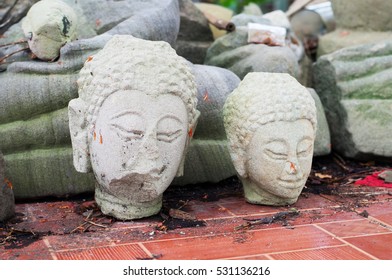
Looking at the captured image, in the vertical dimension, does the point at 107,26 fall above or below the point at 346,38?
above

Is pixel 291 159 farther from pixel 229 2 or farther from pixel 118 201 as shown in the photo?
pixel 229 2

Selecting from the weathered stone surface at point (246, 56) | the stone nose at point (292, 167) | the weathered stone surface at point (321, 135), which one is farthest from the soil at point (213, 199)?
the weathered stone surface at point (246, 56)

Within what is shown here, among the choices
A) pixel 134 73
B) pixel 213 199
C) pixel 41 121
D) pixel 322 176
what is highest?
pixel 134 73

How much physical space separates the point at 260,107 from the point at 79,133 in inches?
38.4

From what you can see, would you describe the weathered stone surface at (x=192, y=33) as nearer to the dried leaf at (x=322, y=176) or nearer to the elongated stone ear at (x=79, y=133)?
the dried leaf at (x=322, y=176)

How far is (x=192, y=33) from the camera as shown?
5.92 metres

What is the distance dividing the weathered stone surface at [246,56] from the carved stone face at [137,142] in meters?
1.72

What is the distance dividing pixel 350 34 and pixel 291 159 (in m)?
2.68

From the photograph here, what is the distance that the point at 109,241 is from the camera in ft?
10.9

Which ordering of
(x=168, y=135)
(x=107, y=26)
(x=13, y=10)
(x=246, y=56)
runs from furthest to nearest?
(x=246, y=56) → (x=107, y=26) → (x=13, y=10) → (x=168, y=135)

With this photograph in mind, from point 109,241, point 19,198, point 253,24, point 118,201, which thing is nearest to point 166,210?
point 118,201

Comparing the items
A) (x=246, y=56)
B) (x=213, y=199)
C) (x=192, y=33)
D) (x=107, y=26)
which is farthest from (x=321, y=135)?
(x=107, y=26)

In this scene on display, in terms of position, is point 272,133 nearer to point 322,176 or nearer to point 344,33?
point 322,176

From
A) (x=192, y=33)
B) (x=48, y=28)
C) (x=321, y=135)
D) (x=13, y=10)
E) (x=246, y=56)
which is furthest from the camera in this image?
(x=192, y=33)
